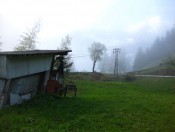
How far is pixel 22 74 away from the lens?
16328mm

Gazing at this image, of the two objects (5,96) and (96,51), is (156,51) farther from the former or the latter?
(5,96)

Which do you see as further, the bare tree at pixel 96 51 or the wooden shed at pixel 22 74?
the bare tree at pixel 96 51

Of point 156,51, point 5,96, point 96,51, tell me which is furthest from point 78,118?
point 156,51

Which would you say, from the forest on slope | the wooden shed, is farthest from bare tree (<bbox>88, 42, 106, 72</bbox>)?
the wooden shed

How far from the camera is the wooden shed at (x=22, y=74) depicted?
14762 millimetres

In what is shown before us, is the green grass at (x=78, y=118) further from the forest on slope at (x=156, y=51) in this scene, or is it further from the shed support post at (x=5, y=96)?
the forest on slope at (x=156, y=51)

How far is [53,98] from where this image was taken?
18094 millimetres

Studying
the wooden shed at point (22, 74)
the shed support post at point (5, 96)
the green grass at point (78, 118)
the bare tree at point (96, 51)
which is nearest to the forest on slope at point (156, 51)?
the bare tree at point (96, 51)

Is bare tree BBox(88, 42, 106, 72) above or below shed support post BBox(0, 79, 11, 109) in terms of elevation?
above

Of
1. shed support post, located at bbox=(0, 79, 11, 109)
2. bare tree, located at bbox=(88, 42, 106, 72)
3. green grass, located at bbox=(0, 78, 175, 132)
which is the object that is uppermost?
bare tree, located at bbox=(88, 42, 106, 72)

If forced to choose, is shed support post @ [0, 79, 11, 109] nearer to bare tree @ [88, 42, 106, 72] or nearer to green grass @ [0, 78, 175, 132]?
green grass @ [0, 78, 175, 132]

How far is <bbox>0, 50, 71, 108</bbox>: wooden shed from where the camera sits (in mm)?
14762

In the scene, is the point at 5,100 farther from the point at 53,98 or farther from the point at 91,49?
the point at 91,49

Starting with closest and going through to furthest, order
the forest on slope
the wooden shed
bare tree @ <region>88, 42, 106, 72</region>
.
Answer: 1. the wooden shed
2. bare tree @ <region>88, 42, 106, 72</region>
3. the forest on slope
